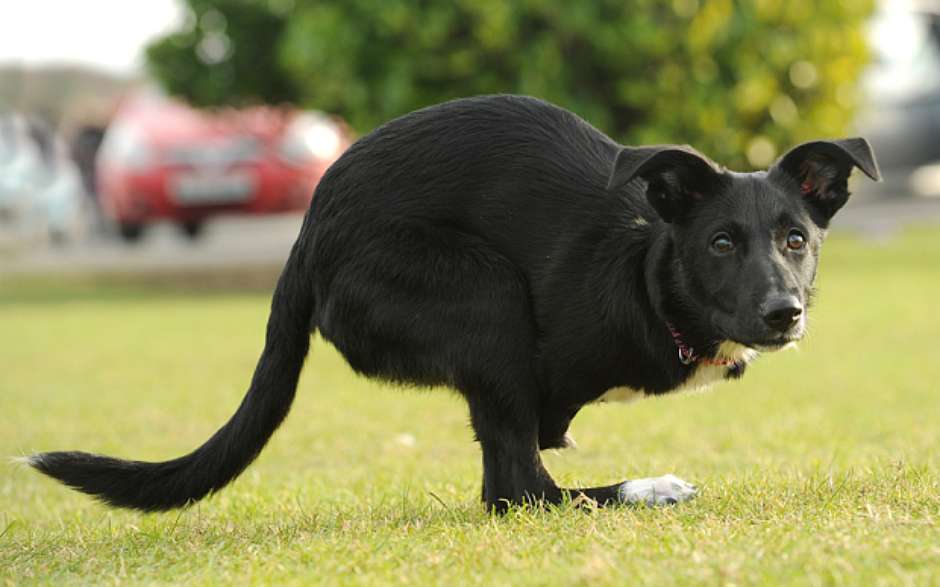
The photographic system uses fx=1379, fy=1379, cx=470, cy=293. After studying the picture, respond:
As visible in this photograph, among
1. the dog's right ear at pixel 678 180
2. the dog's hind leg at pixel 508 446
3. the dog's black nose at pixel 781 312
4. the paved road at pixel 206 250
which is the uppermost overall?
the dog's right ear at pixel 678 180

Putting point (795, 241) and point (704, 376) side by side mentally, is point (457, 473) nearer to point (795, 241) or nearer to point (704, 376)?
point (704, 376)

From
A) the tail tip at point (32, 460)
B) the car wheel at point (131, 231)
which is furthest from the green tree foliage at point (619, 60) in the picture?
the tail tip at point (32, 460)

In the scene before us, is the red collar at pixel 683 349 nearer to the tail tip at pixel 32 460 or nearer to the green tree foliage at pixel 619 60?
the tail tip at pixel 32 460

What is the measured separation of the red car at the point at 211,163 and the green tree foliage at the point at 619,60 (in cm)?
180

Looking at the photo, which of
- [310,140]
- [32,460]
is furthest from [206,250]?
[32,460]

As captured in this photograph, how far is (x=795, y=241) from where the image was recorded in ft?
13.6

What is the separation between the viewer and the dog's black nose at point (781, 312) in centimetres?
390

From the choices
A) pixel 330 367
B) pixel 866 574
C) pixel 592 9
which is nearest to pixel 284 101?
pixel 592 9

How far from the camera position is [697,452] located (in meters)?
6.30

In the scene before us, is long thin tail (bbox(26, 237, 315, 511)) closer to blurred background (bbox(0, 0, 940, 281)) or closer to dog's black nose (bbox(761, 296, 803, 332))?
dog's black nose (bbox(761, 296, 803, 332))

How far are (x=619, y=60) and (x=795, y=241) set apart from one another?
10.5 meters

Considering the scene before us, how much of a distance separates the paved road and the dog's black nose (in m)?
14.0

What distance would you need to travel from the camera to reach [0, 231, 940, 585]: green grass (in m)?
3.41

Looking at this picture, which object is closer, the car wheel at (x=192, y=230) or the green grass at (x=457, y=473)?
the green grass at (x=457, y=473)
